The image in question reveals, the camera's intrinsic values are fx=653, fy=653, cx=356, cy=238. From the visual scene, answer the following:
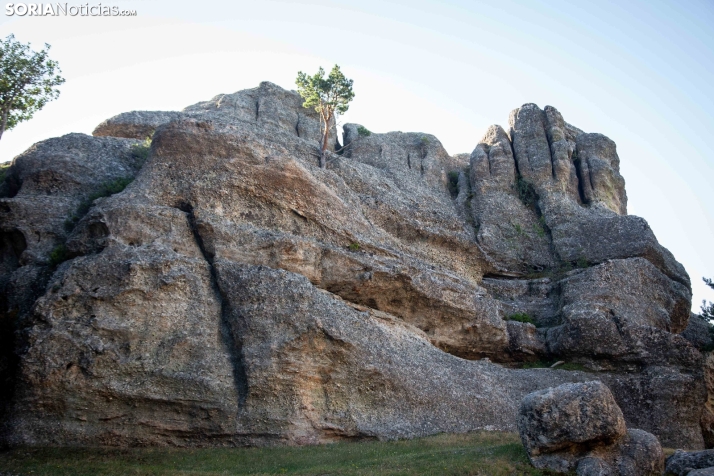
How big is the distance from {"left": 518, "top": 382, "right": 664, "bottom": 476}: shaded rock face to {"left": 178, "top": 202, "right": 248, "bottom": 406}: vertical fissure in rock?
12.0m

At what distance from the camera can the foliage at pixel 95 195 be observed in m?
33.5

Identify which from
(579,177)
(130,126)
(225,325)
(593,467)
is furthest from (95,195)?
(579,177)

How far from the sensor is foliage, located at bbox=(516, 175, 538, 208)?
178ft

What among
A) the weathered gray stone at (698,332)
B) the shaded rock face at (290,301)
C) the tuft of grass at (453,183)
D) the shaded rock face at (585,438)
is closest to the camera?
the shaded rock face at (585,438)

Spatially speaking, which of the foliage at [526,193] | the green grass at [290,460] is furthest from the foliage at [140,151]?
the foliage at [526,193]

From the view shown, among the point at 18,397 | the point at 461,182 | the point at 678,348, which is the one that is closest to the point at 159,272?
the point at 18,397

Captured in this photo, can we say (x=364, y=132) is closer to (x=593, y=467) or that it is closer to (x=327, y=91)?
(x=327, y=91)

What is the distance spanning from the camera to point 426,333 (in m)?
39.4

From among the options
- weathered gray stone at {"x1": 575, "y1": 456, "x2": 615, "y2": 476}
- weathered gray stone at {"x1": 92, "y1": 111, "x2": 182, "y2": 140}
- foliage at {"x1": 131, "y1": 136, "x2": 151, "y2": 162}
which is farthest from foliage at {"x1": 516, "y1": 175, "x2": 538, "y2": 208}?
weathered gray stone at {"x1": 575, "y1": 456, "x2": 615, "y2": 476}

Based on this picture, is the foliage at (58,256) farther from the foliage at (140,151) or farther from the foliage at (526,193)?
the foliage at (526,193)

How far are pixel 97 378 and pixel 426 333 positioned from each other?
19.5 metres

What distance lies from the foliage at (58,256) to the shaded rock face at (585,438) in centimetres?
2218

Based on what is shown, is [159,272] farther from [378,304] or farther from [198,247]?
[378,304]

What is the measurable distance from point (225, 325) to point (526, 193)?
33012 mm
